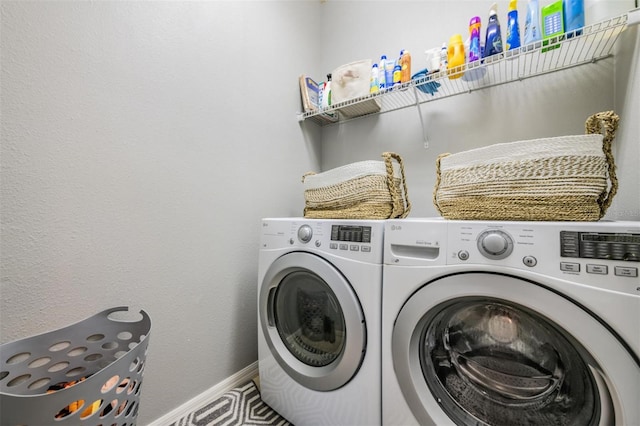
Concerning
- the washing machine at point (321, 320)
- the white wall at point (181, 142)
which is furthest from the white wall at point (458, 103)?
the washing machine at point (321, 320)

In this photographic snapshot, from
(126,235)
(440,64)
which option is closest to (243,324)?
(126,235)

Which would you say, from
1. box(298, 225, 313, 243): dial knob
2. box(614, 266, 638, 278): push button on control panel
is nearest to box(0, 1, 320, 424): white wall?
box(298, 225, 313, 243): dial knob

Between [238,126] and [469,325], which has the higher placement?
[238,126]

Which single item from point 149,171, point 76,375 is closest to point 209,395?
point 76,375

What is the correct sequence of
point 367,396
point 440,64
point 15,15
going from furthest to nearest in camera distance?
point 440,64, point 367,396, point 15,15

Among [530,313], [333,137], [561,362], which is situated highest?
[333,137]

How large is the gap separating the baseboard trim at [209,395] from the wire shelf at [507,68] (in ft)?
4.76

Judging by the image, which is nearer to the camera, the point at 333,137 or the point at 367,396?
the point at 367,396

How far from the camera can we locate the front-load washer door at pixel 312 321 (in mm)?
797

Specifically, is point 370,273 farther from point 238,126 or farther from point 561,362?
point 238,126

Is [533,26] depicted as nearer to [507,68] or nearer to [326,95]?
[507,68]

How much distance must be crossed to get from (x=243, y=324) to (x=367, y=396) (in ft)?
2.30

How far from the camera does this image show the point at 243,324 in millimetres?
1231

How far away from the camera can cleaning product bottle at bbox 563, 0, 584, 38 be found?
859 mm
